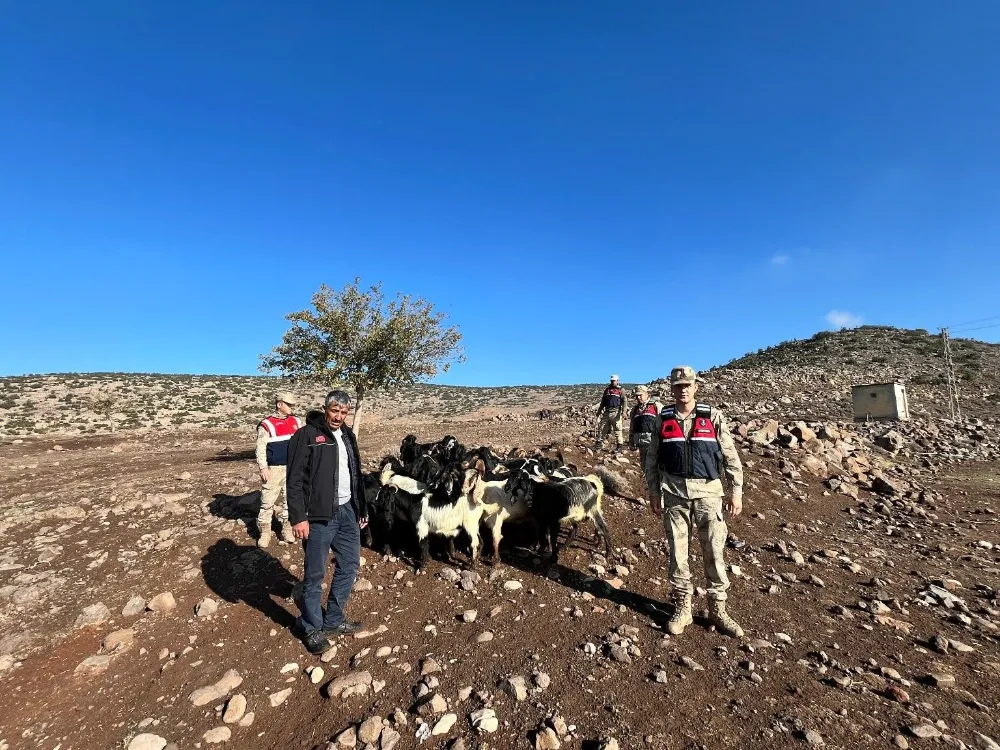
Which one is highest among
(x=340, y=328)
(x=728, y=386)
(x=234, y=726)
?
(x=340, y=328)

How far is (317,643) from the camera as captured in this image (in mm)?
4559

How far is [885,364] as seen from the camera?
32281 millimetres

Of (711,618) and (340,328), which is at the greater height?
(340,328)

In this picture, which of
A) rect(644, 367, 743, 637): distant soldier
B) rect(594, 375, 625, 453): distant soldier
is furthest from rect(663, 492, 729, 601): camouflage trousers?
rect(594, 375, 625, 453): distant soldier

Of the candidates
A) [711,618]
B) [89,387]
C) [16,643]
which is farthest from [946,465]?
[89,387]

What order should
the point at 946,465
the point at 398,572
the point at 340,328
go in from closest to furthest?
the point at 398,572, the point at 946,465, the point at 340,328

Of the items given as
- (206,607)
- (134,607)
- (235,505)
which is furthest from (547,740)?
(235,505)

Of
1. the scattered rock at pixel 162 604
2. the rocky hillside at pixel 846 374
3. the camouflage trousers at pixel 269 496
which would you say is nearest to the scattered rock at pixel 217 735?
the scattered rock at pixel 162 604

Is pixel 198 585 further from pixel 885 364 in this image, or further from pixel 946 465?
pixel 885 364

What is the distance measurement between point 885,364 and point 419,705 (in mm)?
38810

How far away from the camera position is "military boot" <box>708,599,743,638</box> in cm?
464

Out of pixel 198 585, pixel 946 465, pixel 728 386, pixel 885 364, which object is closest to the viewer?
pixel 198 585

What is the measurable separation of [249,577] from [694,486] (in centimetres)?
541

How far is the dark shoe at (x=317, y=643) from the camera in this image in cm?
455
